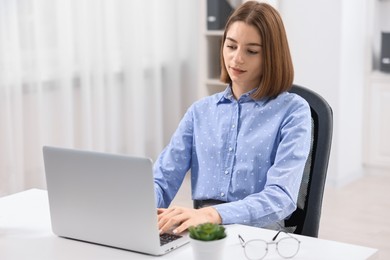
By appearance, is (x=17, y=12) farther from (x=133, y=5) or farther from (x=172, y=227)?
(x=172, y=227)

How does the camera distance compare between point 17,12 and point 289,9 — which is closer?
point 17,12

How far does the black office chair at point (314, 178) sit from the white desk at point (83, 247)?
0.88ft

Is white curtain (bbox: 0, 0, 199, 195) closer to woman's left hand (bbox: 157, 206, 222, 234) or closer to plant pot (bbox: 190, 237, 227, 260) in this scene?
woman's left hand (bbox: 157, 206, 222, 234)

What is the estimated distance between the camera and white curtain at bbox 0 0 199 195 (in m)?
3.80

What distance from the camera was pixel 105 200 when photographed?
1.64 m

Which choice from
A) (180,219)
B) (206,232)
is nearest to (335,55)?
(180,219)

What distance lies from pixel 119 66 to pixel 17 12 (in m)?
0.89

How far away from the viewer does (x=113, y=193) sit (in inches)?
64.0

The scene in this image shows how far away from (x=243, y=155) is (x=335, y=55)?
268cm

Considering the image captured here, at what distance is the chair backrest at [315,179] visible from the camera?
78.5 inches

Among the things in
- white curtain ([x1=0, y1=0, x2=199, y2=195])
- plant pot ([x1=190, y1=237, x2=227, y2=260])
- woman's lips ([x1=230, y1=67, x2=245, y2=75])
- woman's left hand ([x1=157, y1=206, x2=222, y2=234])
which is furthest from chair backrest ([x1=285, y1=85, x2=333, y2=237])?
white curtain ([x1=0, y1=0, x2=199, y2=195])

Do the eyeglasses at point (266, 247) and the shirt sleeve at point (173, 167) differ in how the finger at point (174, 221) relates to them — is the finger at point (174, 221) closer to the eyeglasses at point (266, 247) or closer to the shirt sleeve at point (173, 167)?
the eyeglasses at point (266, 247)

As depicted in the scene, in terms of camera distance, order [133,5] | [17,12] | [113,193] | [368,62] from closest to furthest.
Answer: [113,193]
[17,12]
[133,5]
[368,62]

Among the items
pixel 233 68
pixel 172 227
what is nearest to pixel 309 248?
pixel 172 227
